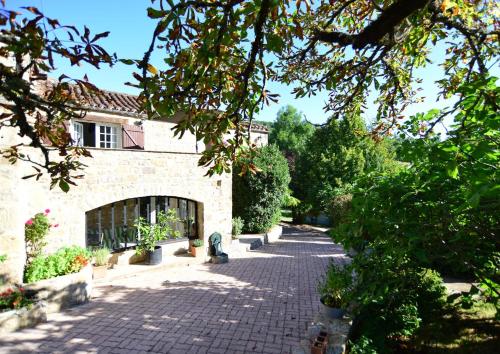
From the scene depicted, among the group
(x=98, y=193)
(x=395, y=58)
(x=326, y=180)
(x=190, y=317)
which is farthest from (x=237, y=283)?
(x=326, y=180)

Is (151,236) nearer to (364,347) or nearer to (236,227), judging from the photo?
(236,227)

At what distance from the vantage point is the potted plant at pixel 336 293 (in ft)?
18.4

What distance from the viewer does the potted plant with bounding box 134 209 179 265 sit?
10.3m

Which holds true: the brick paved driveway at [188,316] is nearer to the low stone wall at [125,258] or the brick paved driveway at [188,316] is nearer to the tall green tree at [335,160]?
the low stone wall at [125,258]

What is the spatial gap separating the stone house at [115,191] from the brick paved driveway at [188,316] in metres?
1.75

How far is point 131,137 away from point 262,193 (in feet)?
23.4

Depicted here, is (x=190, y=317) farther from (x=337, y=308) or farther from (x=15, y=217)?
(x=15, y=217)

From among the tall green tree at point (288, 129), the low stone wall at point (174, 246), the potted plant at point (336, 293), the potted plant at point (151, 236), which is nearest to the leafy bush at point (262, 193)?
the low stone wall at point (174, 246)

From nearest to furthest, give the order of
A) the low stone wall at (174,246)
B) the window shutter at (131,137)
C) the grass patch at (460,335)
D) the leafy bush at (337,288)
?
1. the grass patch at (460,335)
2. the leafy bush at (337,288)
3. the low stone wall at (174,246)
4. the window shutter at (131,137)

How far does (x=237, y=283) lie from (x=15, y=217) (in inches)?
216

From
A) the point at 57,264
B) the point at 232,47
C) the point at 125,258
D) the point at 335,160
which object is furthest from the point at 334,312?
the point at 335,160

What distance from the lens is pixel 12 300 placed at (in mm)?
6035

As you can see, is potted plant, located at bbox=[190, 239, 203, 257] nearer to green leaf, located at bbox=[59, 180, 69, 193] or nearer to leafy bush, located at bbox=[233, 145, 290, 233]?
leafy bush, located at bbox=[233, 145, 290, 233]

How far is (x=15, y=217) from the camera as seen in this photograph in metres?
6.51
